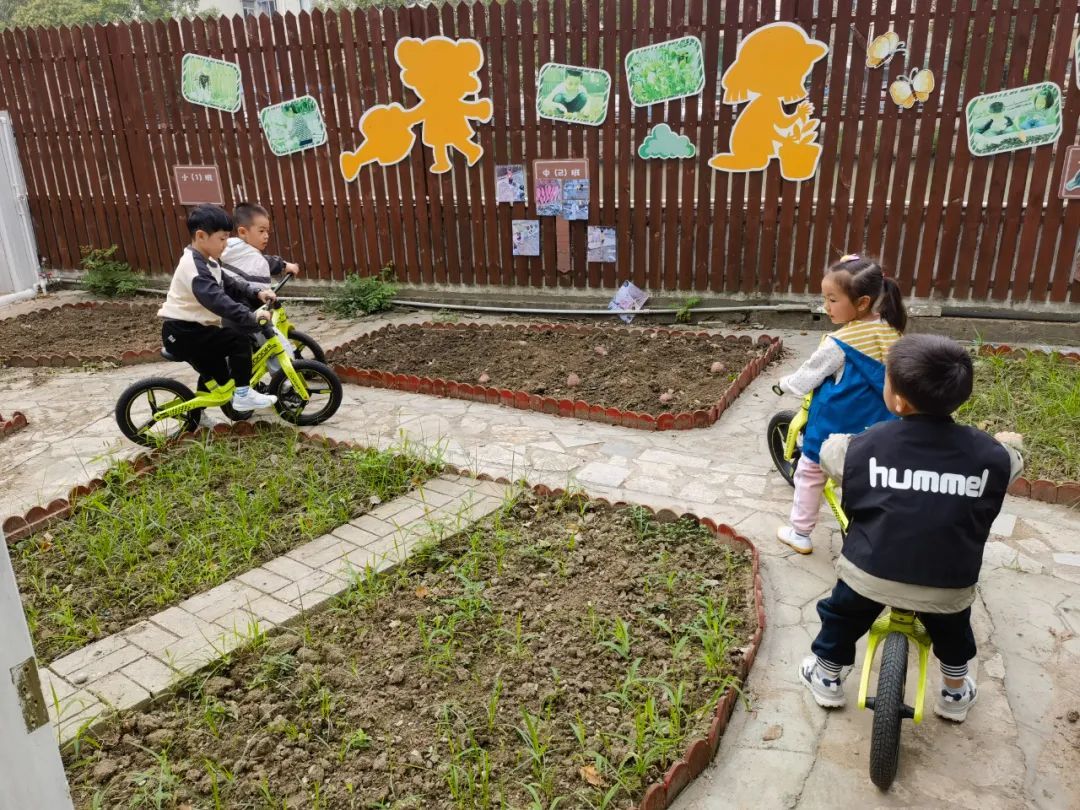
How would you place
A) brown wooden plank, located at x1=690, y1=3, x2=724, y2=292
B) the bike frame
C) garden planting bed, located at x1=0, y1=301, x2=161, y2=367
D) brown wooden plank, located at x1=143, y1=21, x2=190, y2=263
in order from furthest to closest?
brown wooden plank, located at x1=143, y1=21, x2=190, y2=263
garden planting bed, located at x1=0, y1=301, x2=161, y2=367
brown wooden plank, located at x1=690, y1=3, x2=724, y2=292
the bike frame

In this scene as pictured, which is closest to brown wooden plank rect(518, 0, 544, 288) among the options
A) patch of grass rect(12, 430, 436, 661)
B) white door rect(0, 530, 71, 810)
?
patch of grass rect(12, 430, 436, 661)

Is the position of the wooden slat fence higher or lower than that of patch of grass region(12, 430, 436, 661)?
higher

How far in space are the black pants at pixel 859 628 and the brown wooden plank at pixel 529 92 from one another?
607 centimetres

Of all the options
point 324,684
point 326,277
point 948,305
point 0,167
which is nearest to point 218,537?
point 324,684

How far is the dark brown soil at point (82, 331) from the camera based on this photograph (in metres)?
7.92

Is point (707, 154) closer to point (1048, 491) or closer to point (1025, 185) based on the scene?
point (1025, 185)

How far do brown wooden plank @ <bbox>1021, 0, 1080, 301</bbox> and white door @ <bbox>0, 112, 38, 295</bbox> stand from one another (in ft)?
36.1

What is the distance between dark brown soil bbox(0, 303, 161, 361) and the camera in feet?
26.0

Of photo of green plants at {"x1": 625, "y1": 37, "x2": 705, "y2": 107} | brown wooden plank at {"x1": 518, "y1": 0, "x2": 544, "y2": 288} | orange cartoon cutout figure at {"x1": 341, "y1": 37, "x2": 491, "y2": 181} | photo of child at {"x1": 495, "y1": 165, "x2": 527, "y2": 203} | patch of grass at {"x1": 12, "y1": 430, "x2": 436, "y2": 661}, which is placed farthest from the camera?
photo of child at {"x1": 495, "y1": 165, "x2": 527, "y2": 203}

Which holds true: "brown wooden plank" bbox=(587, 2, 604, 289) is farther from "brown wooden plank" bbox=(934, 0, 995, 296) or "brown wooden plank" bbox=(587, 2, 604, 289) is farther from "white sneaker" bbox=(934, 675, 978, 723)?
"white sneaker" bbox=(934, 675, 978, 723)

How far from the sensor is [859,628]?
2818 mm

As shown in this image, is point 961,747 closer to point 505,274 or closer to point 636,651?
point 636,651

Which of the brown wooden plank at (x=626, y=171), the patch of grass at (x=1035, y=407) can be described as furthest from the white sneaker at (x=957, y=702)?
the brown wooden plank at (x=626, y=171)

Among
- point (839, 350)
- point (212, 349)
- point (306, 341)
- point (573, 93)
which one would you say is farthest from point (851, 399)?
point (573, 93)
